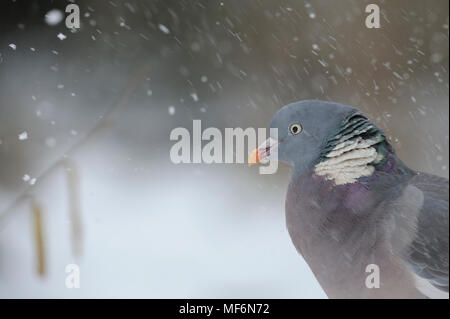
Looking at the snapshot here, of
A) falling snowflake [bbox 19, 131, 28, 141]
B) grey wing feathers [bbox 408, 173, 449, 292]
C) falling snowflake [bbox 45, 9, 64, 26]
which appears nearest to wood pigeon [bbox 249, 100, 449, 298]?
grey wing feathers [bbox 408, 173, 449, 292]

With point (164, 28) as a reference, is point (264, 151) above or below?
below

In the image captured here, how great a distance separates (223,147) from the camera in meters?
1.98

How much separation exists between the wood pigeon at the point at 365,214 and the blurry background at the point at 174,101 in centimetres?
32

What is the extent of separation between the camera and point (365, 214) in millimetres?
1364

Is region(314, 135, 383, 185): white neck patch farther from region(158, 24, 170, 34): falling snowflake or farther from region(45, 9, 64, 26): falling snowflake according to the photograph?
region(45, 9, 64, 26): falling snowflake

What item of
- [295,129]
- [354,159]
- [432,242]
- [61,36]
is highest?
[61,36]

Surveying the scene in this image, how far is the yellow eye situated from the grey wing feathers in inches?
13.7

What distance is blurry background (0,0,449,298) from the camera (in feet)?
6.29

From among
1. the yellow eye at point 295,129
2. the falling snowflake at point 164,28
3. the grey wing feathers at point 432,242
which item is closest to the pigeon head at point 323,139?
the yellow eye at point 295,129

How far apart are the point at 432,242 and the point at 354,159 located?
30 centimetres

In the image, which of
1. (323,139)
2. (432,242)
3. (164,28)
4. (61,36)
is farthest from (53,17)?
(432,242)

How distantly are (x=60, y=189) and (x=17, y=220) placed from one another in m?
0.25

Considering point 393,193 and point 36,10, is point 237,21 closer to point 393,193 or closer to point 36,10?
point 36,10

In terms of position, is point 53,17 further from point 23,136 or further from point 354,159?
point 354,159
